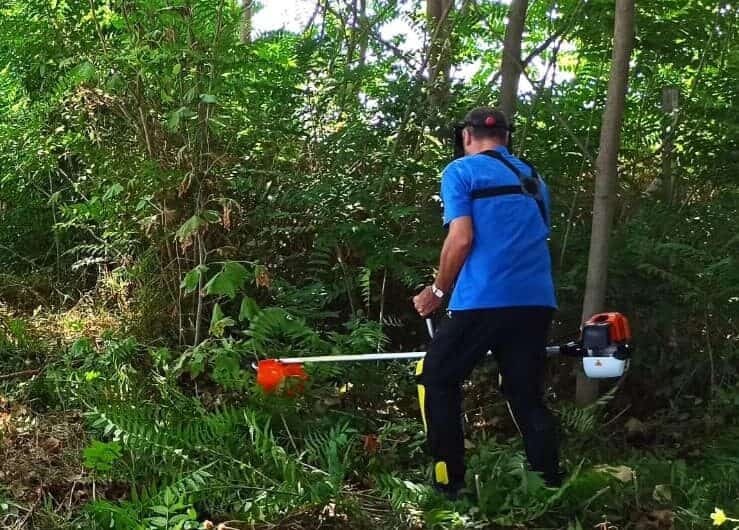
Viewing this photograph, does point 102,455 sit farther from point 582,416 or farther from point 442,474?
point 582,416

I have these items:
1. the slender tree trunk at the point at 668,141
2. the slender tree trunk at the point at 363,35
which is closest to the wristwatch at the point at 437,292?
the slender tree trunk at the point at 668,141

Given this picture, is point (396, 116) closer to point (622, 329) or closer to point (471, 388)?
point (471, 388)

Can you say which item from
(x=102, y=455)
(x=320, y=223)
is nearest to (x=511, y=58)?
(x=320, y=223)

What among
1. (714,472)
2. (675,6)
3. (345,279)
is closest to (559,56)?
(675,6)

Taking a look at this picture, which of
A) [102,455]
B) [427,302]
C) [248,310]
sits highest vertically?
[427,302]

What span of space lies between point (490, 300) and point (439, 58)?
2758mm

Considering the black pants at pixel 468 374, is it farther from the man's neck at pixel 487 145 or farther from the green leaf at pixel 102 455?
the green leaf at pixel 102 455

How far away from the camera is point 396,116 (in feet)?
18.0

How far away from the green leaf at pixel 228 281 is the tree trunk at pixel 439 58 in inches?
79.5

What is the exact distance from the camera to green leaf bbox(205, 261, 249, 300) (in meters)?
4.21

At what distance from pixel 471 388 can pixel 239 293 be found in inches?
70.4

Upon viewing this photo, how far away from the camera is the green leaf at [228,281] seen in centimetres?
421

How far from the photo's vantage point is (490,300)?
346cm

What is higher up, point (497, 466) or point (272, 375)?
point (272, 375)
